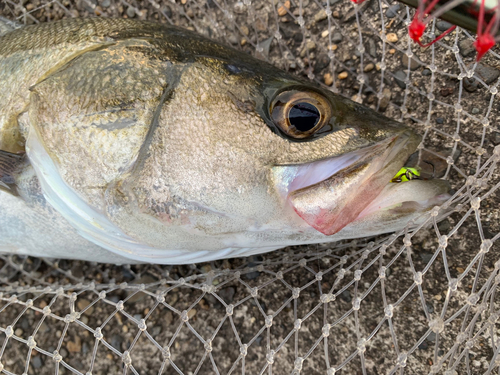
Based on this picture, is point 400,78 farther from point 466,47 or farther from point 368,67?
point 466,47

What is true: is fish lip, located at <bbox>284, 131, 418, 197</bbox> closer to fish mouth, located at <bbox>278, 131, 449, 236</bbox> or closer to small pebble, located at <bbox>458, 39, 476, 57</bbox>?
fish mouth, located at <bbox>278, 131, 449, 236</bbox>

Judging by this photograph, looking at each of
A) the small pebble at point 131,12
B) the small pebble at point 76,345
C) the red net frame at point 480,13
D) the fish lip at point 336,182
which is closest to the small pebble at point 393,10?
the fish lip at point 336,182

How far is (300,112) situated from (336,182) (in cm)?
23

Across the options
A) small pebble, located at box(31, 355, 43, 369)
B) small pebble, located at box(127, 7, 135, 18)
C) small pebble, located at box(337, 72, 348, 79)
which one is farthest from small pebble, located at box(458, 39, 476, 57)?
small pebble, located at box(31, 355, 43, 369)

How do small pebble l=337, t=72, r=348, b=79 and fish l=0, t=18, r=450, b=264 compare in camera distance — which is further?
small pebble l=337, t=72, r=348, b=79

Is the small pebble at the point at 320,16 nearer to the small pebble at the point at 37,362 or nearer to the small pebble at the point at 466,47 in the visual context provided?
the small pebble at the point at 466,47

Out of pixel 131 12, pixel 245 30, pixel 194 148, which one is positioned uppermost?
pixel 245 30

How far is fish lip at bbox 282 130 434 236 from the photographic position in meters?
1.06

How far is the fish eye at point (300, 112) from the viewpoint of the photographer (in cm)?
111

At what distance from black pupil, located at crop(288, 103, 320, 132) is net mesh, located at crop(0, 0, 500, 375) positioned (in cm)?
53

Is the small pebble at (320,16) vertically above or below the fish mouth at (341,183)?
above

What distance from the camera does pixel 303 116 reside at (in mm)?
1116

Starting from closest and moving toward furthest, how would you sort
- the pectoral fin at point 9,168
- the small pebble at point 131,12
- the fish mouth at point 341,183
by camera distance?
the fish mouth at point 341,183 → the pectoral fin at point 9,168 → the small pebble at point 131,12

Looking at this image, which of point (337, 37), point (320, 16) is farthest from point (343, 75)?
point (320, 16)
